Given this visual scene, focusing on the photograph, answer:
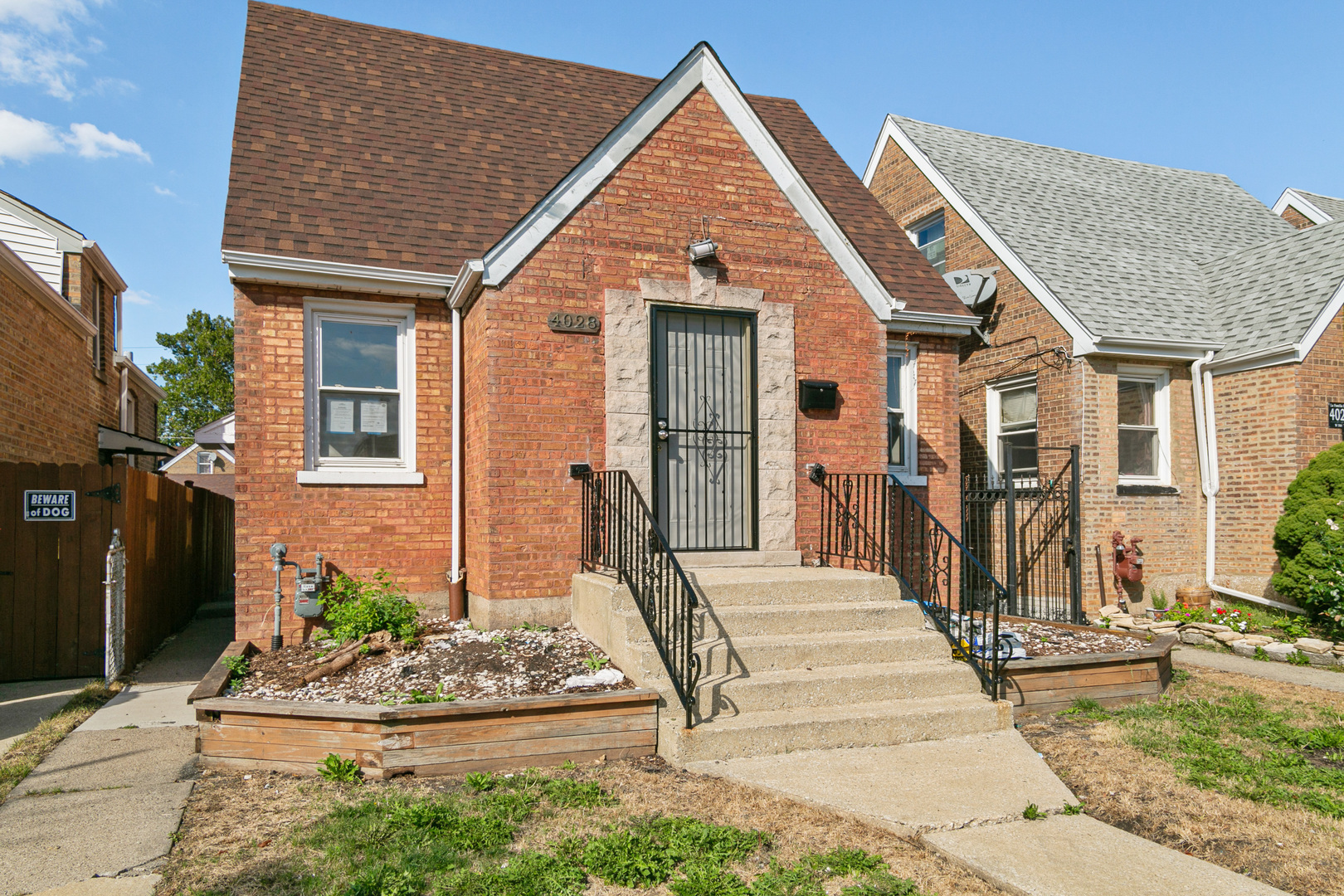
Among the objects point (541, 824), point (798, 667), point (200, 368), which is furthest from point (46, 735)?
point (200, 368)

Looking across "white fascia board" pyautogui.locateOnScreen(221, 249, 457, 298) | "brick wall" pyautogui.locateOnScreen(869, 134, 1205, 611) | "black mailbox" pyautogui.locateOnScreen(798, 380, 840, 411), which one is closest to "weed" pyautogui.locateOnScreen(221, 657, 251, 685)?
"white fascia board" pyautogui.locateOnScreen(221, 249, 457, 298)

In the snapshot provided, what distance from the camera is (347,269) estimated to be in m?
7.58

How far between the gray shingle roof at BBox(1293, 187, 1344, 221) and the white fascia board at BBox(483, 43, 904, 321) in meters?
14.6

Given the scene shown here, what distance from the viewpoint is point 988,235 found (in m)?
12.1

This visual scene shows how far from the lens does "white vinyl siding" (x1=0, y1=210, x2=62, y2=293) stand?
12555 mm

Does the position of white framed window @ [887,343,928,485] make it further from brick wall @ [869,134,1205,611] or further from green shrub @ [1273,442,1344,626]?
green shrub @ [1273,442,1344,626]

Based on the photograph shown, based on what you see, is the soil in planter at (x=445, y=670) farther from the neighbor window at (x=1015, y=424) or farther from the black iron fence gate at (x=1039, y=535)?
the neighbor window at (x=1015, y=424)

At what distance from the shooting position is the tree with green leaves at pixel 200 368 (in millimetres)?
35969

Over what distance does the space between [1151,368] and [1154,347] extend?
44 centimetres

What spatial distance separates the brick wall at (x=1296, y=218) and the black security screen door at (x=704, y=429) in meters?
15.7

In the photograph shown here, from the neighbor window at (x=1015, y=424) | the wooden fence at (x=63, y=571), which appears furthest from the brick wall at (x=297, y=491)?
the neighbor window at (x=1015, y=424)

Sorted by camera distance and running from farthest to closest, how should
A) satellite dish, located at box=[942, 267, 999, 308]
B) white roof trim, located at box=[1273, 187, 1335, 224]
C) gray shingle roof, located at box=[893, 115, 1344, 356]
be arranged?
white roof trim, located at box=[1273, 187, 1335, 224]
satellite dish, located at box=[942, 267, 999, 308]
gray shingle roof, located at box=[893, 115, 1344, 356]

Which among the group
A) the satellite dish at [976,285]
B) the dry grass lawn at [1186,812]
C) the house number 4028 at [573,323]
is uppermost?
the satellite dish at [976,285]

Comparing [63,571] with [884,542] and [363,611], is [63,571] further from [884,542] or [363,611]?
[884,542]
